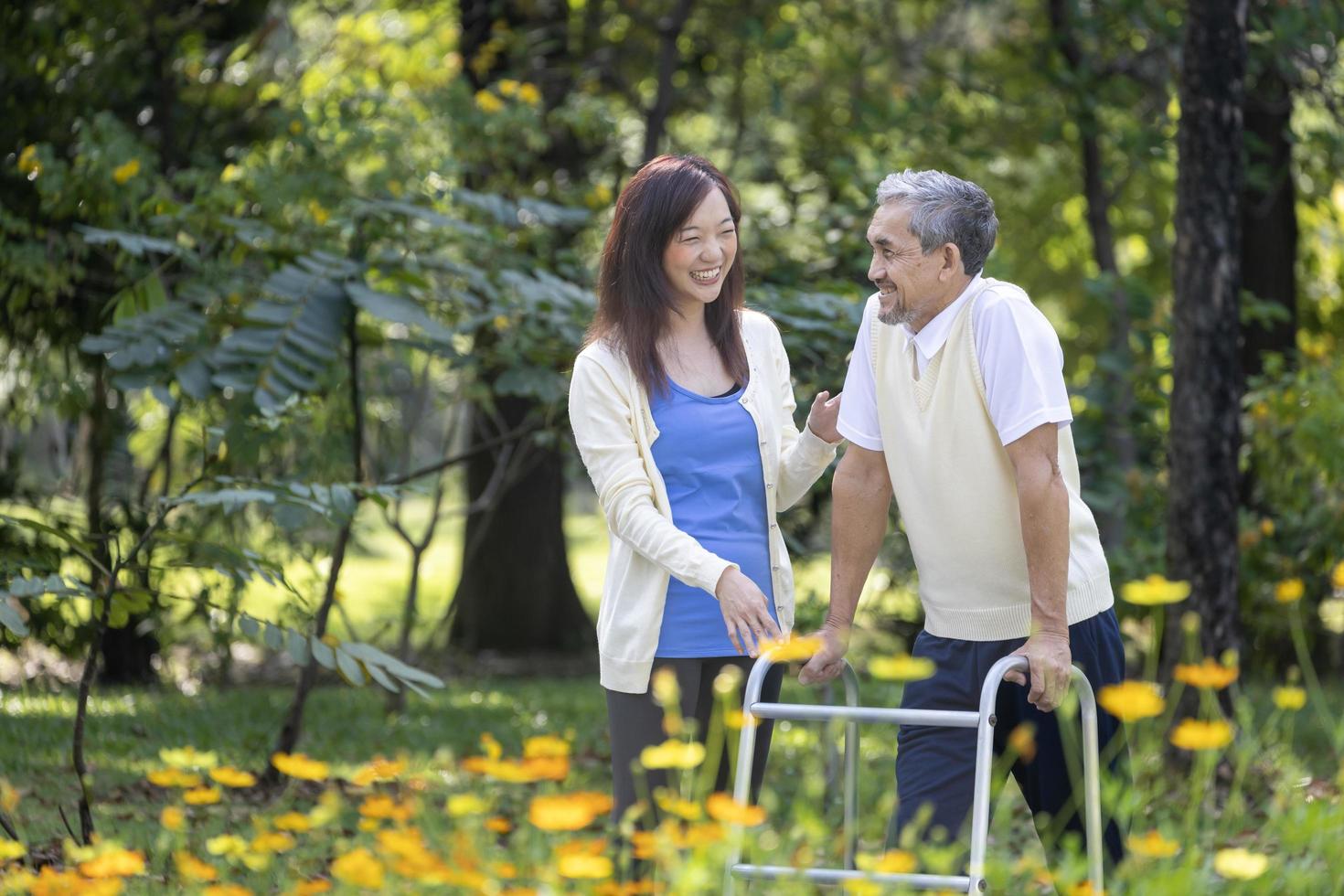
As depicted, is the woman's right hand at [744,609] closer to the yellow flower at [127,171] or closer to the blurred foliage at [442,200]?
the blurred foliage at [442,200]

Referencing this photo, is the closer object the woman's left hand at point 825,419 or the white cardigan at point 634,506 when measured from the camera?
the white cardigan at point 634,506

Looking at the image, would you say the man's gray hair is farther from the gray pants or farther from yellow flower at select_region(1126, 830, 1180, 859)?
yellow flower at select_region(1126, 830, 1180, 859)

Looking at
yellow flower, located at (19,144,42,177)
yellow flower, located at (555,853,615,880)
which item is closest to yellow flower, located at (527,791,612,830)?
yellow flower, located at (555,853,615,880)

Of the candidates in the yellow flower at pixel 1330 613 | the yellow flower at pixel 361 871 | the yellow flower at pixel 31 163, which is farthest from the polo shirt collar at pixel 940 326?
the yellow flower at pixel 1330 613

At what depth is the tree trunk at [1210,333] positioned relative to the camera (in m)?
6.48

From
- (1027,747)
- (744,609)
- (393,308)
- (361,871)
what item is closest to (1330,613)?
(393,308)

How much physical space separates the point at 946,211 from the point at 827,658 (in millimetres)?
1001

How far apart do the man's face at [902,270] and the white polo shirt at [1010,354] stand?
0.13 feet

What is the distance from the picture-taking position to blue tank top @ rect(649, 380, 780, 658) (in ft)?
12.0

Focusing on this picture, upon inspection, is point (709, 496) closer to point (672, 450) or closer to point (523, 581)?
point (672, 450)

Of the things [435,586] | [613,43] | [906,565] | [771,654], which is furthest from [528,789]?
[435,586]

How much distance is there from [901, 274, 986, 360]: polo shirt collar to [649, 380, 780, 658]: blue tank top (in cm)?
49

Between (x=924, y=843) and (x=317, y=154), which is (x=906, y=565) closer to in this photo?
(x=317, y=154)

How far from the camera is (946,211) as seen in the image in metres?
3.42
